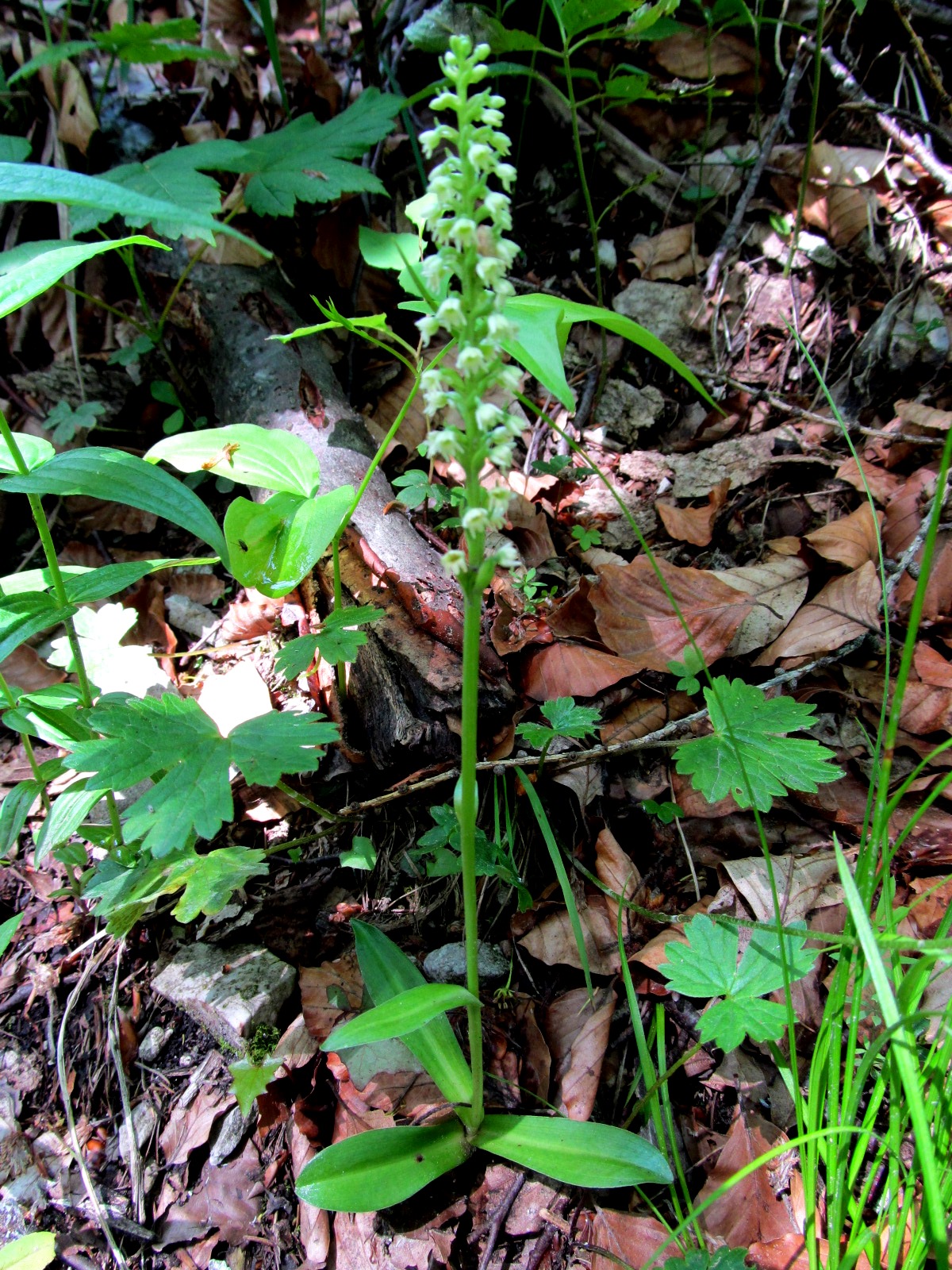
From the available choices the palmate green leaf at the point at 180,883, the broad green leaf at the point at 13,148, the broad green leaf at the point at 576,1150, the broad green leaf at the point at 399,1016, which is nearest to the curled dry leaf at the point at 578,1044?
the broad green leaf at the point at 576,1150

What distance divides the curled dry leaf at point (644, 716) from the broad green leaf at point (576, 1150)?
1024mm

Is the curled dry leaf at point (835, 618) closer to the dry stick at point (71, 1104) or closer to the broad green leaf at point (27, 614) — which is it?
the broad green leaf at point (27, 614)

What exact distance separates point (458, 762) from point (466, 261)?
141 cm

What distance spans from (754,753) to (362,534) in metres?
1.38

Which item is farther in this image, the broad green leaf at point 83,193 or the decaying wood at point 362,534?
the decaying wood at point 362,534

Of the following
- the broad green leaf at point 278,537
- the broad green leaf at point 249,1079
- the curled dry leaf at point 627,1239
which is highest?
the broad green leaf at point 278,537

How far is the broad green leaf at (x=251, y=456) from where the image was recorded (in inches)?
A: 85.7

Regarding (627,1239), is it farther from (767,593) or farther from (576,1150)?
(767,593)

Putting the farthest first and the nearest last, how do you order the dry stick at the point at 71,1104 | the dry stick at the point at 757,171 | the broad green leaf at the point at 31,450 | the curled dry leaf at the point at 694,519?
the dry stick at the point at 757,171
the curled dry leaf at the point at 694,519
the broad green leaf at the point at 31,450
the dry stick at the point at 71,1104

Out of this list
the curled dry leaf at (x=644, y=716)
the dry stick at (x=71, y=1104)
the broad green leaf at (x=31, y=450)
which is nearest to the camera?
the dry stick at (x=71, y=1104)

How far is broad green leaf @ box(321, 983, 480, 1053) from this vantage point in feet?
4.42

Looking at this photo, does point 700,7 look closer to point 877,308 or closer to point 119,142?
point 877,308

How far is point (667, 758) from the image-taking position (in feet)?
7.64

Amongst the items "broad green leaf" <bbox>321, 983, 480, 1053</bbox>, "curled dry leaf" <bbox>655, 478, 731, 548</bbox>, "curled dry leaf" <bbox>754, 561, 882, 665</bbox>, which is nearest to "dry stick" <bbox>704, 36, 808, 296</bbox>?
"curled dry leaf" <bbox>655, 478, 731, 548</bbox>
